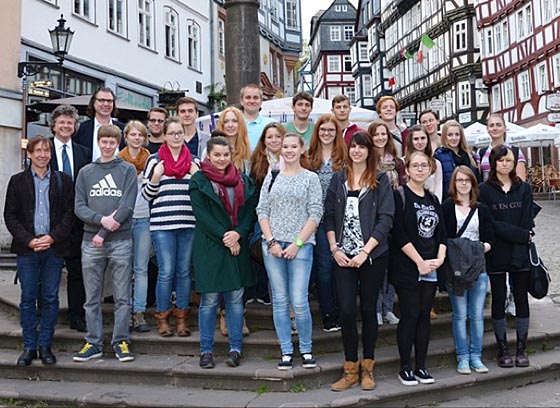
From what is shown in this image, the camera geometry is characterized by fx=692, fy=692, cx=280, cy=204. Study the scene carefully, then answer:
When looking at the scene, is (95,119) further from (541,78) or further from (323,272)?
(541,78)

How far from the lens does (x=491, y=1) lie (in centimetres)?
3519

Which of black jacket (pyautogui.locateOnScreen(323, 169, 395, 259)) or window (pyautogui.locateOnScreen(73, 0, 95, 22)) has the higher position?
window (pyautogui.locateOnScreen(73, 0, 95, 22))

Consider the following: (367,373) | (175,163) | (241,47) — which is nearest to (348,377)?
(367,373)

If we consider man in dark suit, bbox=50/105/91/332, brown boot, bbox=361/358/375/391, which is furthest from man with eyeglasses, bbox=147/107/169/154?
brown boot, bbox=361/358/375/391

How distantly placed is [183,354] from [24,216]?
1.73 m

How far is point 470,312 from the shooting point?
5.62m

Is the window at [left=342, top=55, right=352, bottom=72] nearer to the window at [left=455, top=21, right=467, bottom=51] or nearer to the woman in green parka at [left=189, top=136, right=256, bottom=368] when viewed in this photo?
the window at [left=455, top=21, right=467, bottom=51]

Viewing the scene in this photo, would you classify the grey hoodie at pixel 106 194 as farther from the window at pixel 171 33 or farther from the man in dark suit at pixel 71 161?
the window at pixel 171 33

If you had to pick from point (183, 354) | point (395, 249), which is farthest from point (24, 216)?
point (395, 249)

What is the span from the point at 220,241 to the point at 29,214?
1.58 metres

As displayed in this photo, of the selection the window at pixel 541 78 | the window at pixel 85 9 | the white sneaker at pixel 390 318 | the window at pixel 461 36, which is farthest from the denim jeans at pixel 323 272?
the window at pixel 461 36

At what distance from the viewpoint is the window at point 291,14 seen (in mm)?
36812

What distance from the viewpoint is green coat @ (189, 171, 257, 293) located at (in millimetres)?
5305

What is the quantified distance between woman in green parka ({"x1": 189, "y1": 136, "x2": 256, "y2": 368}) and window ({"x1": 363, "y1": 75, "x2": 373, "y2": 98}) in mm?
59023
